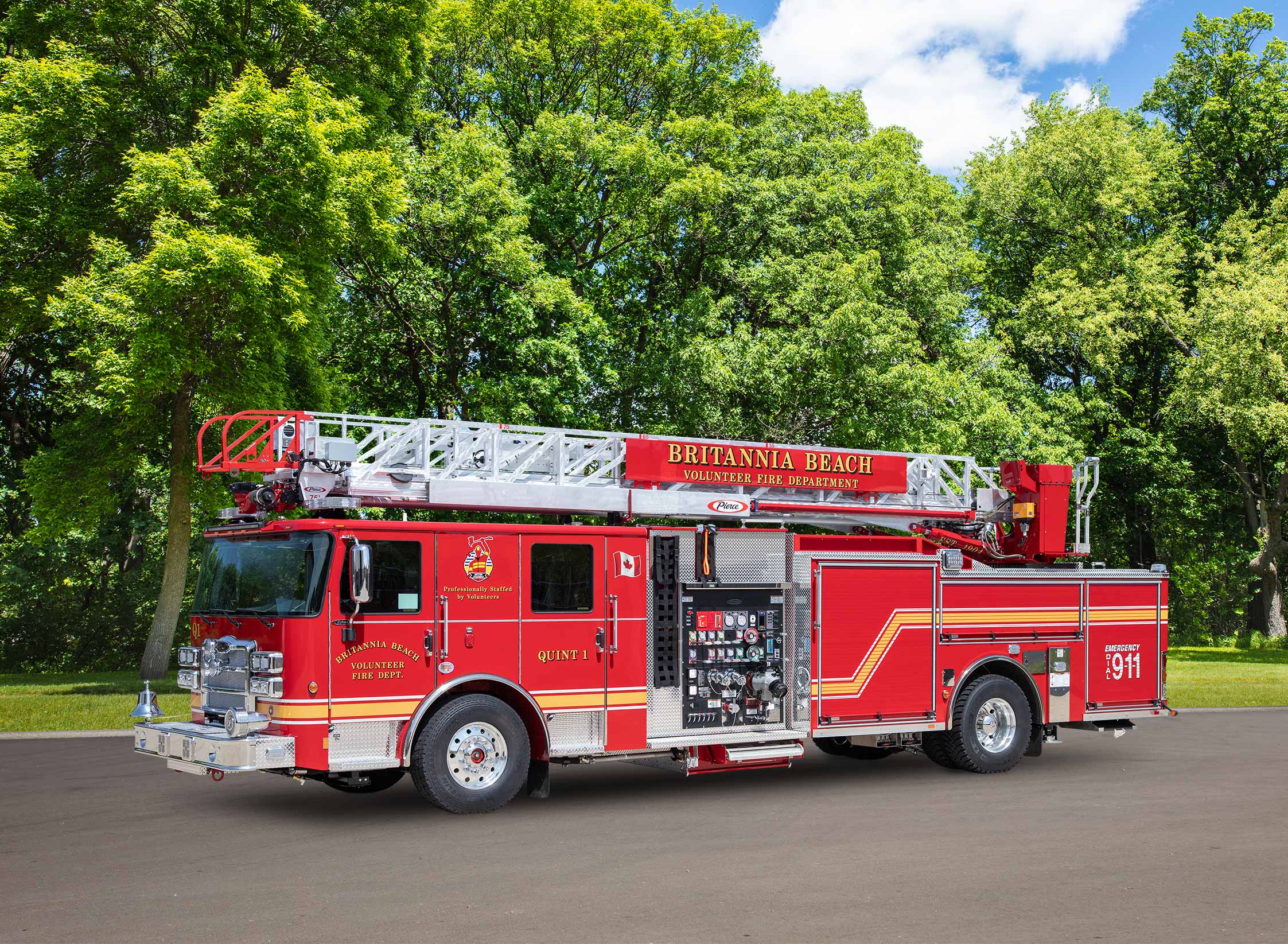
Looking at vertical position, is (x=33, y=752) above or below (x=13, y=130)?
below

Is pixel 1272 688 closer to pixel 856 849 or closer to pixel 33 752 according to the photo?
pixel 856 849

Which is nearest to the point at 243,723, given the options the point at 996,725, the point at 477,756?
the point at 477,756

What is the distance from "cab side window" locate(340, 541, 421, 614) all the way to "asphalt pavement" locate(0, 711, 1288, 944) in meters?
1.74

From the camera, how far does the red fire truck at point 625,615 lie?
9867 mm

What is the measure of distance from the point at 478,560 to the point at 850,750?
225 inches

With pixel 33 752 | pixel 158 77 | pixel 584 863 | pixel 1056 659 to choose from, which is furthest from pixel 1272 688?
pixel 158 77

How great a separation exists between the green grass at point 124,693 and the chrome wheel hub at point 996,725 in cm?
928

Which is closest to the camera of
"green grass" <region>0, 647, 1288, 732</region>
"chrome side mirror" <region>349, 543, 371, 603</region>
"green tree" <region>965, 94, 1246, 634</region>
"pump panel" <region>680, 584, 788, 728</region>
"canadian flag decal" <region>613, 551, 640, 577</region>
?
"chrome side mirror" <region>349, 543, 371, 603</region>

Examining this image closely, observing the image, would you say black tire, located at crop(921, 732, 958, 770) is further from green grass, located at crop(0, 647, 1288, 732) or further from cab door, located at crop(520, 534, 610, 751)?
green grass, located at crop(0, 647, 1288, 732)

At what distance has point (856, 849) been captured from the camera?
8945 millimetres

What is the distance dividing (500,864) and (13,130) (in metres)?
17.8

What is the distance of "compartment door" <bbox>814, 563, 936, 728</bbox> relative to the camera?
39.7 feet

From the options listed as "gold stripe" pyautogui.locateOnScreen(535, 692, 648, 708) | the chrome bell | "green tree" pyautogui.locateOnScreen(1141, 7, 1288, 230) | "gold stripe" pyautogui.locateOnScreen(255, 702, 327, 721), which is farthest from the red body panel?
"green tree" pyautogui.locateOnScreen(1141, 7, 1288, 230)

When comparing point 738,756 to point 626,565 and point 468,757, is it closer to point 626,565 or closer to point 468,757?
point 626,565
